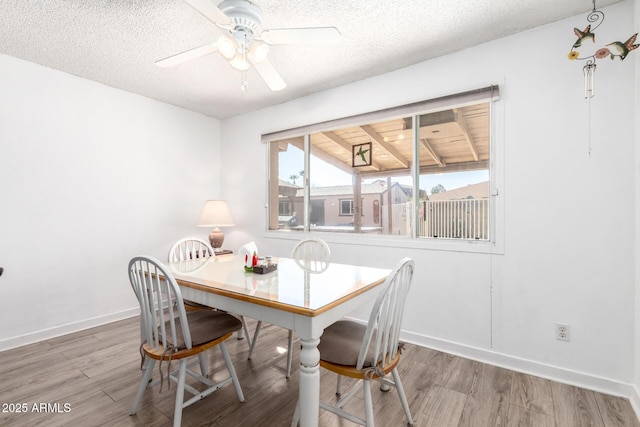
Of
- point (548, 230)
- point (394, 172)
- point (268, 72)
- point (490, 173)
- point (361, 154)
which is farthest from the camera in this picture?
point (361, 154)

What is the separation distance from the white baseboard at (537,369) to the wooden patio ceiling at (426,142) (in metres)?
1.42

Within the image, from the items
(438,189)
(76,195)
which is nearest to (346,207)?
(438,189)

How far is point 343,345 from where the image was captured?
1.51 m

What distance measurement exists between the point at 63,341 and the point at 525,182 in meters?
3.96

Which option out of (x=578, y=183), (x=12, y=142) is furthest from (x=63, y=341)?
(x=578, y=183)

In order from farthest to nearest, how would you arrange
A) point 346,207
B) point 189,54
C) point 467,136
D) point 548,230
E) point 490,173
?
point 346,207 < point 467,136 < point 490,173 < point 548,230 < point 189,54

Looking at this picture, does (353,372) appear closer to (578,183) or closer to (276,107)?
(578,183)

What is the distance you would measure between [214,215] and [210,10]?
98.2 inches

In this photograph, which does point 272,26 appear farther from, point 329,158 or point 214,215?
point 214,215

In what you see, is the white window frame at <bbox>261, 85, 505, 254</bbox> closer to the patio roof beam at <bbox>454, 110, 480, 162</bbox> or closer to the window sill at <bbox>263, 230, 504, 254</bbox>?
the window sill at <bbox>263, 230, 504, 254</bbox>

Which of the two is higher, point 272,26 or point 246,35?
point 272,26

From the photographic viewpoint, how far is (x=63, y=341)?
8.65 ft

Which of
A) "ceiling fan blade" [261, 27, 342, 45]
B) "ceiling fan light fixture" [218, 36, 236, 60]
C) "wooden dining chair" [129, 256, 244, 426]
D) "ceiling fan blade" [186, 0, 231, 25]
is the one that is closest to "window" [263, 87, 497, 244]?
"ceiling fan blade" [261, 27, 342, 45]

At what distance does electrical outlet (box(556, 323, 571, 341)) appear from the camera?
2.00 meters
